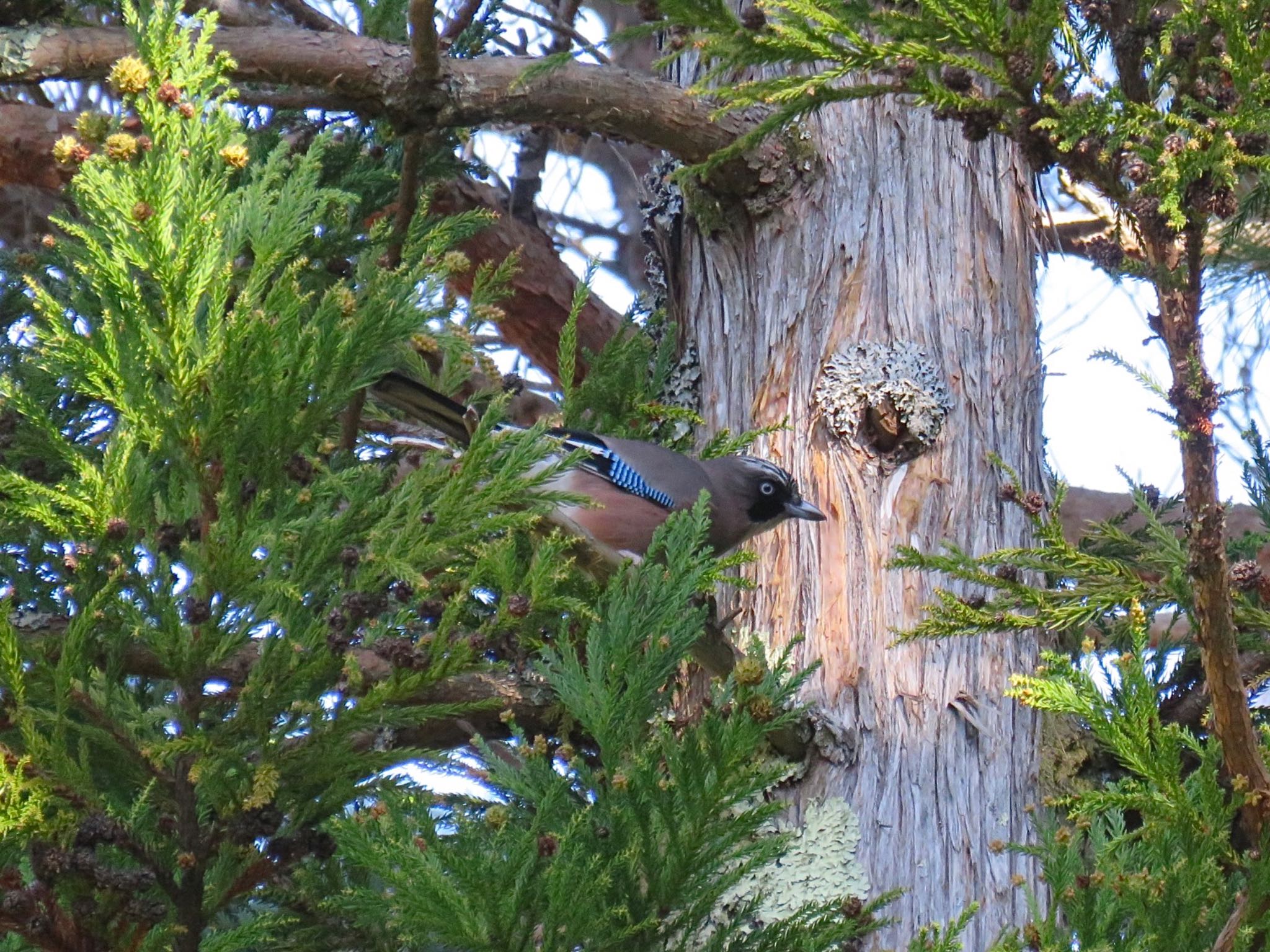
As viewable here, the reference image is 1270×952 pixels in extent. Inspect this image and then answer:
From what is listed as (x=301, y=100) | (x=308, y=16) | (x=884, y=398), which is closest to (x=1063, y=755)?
(x=884, y=398)

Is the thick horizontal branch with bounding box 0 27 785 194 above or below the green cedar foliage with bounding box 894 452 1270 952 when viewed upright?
above

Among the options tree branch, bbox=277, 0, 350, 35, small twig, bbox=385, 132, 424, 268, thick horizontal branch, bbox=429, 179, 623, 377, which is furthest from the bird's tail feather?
thick horizontal branch, bbox=429, 179, 623, 377

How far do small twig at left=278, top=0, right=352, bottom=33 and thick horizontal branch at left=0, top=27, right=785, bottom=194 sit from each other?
3.49ft

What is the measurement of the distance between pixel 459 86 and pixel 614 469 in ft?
4.30

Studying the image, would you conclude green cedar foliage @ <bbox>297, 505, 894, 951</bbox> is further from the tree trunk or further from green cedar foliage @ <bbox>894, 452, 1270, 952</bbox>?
the tree trunk

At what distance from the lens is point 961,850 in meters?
3.71

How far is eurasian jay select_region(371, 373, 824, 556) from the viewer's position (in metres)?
4.36

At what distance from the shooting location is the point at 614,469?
4672 millimetres

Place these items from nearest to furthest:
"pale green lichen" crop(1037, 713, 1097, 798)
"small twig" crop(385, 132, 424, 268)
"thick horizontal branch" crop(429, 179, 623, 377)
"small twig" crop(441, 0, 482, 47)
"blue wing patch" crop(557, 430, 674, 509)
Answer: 1. "pale green lichen" crop(1037, 713, 1097, 798)
2. "small twig" crop(385, 132, 424, 268)
3. "blue wing patch" crop(557, 430, 674, 509)
4. "small twig" crop(441, 0, 482, 47)
5. "thick horizontal branch" crop(429, 179, 623, 377)

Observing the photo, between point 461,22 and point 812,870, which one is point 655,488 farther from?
point 461,22

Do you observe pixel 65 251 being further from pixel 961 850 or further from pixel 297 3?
pixel 961 850

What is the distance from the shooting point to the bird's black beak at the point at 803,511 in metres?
4.23

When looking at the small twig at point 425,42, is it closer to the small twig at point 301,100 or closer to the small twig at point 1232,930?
the small twig at point 301,100

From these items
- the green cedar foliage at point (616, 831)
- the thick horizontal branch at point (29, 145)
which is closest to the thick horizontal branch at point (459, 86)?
the green cedar foliage at point (616, 831)
